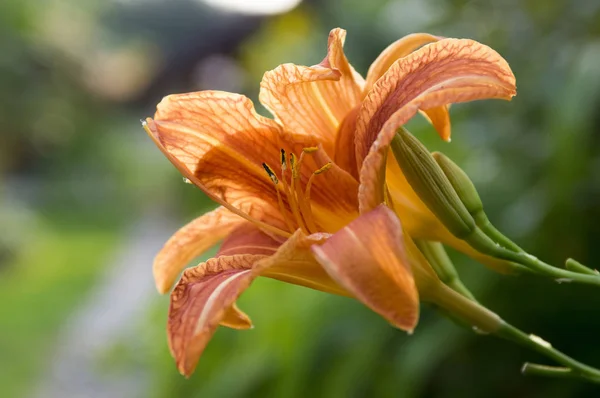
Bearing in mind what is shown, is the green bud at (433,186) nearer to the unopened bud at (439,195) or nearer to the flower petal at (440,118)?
the unopened bud at (439,195)

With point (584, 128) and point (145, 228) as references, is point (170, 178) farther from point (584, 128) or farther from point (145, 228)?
point (584, 128)

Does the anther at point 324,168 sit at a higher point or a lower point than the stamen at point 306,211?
higher

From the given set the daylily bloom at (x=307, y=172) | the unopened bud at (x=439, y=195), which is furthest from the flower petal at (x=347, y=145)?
the unopened bud at (x=439, y=195)

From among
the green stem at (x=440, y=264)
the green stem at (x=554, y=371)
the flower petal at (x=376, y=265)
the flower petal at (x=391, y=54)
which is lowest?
the green stem at (x=554, y=371)

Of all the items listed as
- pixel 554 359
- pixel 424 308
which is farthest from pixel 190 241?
pixel 424 308

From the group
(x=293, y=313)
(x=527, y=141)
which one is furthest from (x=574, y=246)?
(x=293, y=313)

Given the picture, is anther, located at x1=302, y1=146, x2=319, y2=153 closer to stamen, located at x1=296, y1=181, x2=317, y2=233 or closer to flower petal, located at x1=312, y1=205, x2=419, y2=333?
stamen, located at x1=296, y1=181, x2=317, y2=233
